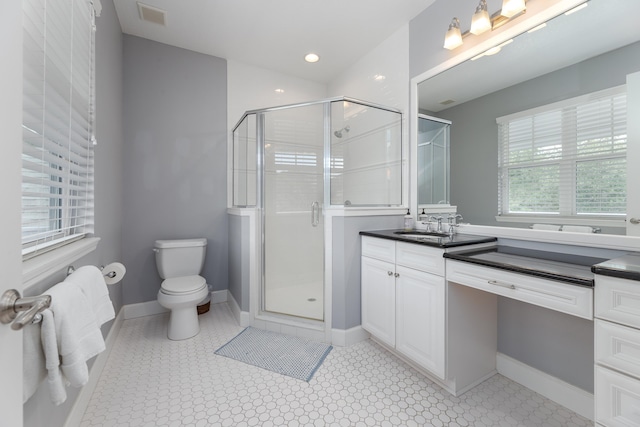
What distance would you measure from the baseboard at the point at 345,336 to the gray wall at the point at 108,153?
62.8 inches

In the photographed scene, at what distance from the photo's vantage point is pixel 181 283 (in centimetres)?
236

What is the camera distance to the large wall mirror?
130 centimetres

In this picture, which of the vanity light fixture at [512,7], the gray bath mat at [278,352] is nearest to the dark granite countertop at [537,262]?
the gray bath mat at [278,352]

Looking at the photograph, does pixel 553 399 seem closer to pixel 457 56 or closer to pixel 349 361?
pixel 349 361

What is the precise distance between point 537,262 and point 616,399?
566 mm

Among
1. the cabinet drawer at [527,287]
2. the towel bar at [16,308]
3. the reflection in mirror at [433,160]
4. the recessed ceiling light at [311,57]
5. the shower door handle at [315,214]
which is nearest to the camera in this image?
the towel bar at [16,308]

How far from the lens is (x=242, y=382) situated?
5.68 feet

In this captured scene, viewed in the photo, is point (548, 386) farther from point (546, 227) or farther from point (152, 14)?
point (152, 14)

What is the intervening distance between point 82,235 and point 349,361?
188cm

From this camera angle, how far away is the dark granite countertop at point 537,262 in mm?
1108

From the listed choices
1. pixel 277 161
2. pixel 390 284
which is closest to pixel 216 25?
pixel 277 161

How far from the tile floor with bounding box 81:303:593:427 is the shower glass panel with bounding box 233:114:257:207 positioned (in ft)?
4.86

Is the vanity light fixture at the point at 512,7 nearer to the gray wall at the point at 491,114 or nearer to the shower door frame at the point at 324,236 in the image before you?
the gray wall at the point at 491,114

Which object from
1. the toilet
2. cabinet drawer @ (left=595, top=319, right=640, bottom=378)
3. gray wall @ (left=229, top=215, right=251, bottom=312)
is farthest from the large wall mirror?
the toilet
